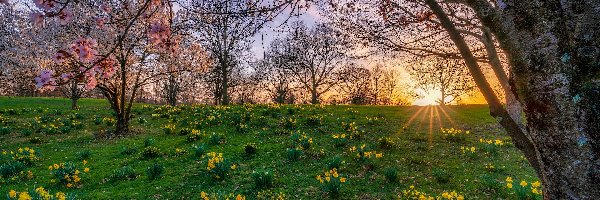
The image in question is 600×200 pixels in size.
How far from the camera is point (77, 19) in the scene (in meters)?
14.3

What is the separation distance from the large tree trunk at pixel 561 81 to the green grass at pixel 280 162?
5.19m

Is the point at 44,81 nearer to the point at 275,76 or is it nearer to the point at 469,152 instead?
the point at 469,152

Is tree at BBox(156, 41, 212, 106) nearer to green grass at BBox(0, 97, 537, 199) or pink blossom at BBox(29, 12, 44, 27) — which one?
green grass at BBox(0, 97, 537, 199)

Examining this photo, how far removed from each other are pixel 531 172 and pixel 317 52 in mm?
30731

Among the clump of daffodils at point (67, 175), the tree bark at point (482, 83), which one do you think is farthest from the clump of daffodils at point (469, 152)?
the clump of daffodils at point (67, 175)

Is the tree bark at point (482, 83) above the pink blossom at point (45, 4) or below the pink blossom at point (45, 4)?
below

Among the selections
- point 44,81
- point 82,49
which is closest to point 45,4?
point 44,81

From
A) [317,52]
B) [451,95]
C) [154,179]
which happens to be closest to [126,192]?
[154,179]

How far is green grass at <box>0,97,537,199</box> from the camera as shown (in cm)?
700

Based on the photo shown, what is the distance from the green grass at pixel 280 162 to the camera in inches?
275

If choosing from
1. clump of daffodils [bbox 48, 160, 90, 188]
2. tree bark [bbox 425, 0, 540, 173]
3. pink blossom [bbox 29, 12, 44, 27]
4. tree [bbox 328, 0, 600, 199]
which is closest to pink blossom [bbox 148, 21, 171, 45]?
pink blossom [bbox 29, 12, 44, 27]

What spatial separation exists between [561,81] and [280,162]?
296 inches

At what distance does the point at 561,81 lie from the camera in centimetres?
152

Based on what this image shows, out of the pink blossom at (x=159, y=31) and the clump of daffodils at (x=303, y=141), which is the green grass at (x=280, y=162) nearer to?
the clump of daffodils at (x=303, y=141)
